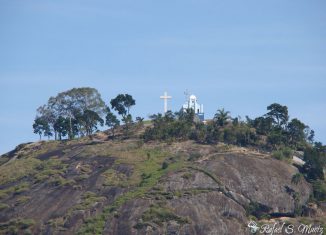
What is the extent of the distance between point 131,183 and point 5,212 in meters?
15.4

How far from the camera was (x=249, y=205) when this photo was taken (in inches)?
4417

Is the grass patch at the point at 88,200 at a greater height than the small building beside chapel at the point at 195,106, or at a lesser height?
lesser

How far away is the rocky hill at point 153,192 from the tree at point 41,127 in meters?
16.1

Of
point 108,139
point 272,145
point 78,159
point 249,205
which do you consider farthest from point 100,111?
point 249,205

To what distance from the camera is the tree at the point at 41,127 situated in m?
146

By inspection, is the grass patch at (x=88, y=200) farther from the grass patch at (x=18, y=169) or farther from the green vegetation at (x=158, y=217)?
the grass patch at (x=18, y=169)

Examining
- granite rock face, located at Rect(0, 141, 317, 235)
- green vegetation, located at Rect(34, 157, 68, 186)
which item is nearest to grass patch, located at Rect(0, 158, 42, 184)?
granite rock face, located at Rect(0, 141, 317, 235)

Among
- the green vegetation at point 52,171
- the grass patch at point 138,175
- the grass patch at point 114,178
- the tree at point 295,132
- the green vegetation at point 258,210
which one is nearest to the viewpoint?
the grass patch at point 138,175

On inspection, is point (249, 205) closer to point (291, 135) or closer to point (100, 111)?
point (291, 135)

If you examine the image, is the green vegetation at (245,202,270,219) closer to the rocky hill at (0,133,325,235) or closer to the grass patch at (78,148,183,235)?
the rocky hill at (0,133,325,235)

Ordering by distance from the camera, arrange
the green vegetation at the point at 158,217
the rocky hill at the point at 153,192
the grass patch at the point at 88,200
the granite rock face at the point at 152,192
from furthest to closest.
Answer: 1. the grass patch at the point at 88,200
2. the rocky hill at the point at 153,192
3. the granite rock face at the point at 152,192
4. the green vegetation at the point at 158,217

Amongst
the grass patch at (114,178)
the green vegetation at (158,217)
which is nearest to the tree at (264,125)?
the grass patch at (114,178)

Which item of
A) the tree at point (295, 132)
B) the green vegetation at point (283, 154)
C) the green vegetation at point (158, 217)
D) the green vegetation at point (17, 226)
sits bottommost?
the green vegetation at point (17, 226)

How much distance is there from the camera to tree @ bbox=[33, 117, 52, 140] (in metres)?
146
